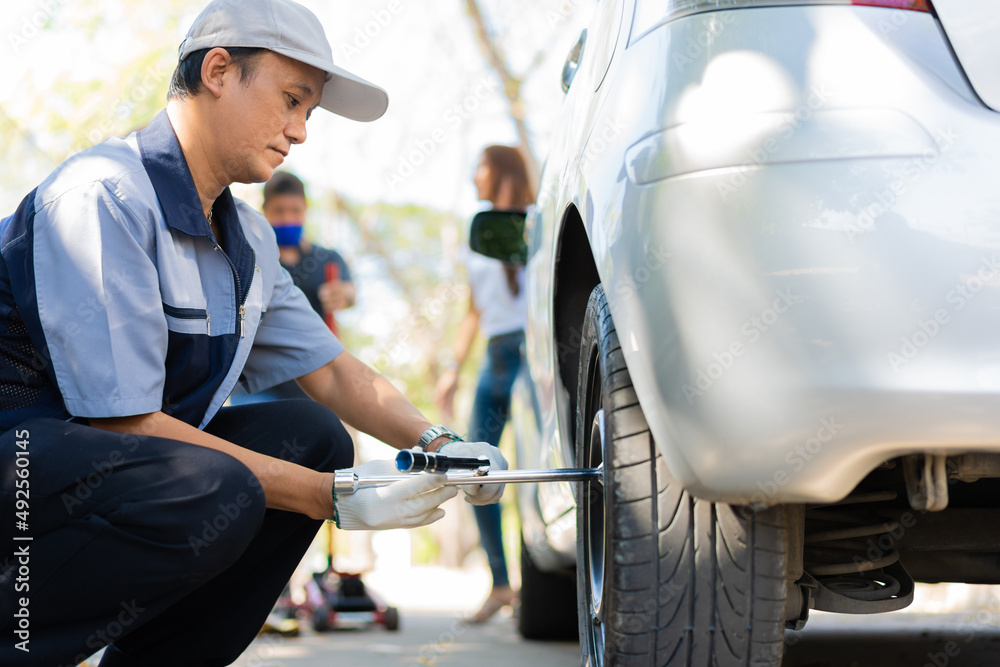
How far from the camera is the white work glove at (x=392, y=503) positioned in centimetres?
167

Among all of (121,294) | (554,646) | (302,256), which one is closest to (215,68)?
(121,294)

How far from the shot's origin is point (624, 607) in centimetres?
135

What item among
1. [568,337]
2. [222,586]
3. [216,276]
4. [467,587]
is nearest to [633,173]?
[568,337]

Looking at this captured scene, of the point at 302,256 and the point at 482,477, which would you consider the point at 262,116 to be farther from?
the point at 302,256

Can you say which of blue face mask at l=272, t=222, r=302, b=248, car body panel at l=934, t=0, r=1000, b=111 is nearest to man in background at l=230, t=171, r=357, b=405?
blue face mask at l=272, t=222, r=302, b=248

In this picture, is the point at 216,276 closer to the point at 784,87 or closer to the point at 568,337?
the point at 568,337

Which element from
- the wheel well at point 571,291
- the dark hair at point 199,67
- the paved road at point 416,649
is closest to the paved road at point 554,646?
the paved road at point 416,649

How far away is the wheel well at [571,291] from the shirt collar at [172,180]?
0.71 metres

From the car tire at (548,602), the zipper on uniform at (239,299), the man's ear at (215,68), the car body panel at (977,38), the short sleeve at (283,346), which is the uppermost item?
the man's ear at (215,68)

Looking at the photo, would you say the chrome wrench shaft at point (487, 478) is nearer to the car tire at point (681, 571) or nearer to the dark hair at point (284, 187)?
the car tire at point (681, 571)

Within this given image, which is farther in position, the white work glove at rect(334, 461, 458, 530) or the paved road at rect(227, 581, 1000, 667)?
the paved road at rect(227, 581, 1000, 667)

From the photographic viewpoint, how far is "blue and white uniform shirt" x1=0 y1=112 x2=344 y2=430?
1604 mm

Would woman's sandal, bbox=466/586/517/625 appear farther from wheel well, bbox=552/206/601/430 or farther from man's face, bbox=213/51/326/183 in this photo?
man's face, bbox=213/51/326/183

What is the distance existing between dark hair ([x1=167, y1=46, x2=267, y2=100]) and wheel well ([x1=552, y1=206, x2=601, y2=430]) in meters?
0.68
